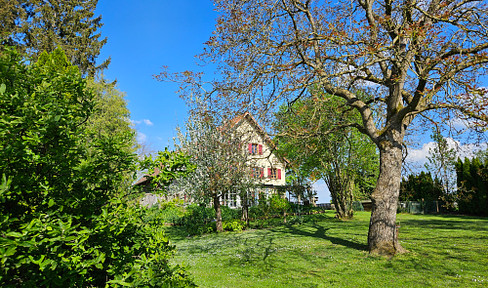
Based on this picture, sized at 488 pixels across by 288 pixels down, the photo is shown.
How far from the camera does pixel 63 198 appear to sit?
2766 mm

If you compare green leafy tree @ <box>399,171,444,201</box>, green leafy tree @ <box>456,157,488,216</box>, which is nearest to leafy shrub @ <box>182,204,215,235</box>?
green leafy tree @ <box>456,157,488,216</box>

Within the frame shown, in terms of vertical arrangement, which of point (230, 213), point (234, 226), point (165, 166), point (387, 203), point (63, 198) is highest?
point (165, 166)

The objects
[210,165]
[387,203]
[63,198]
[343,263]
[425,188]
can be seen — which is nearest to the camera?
[63,198]

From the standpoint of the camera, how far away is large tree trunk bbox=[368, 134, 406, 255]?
877cm

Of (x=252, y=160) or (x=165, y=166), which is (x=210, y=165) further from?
(x=165, y=166)

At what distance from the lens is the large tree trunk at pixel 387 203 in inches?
345

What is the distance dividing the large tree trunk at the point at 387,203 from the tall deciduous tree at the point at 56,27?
97.4ft

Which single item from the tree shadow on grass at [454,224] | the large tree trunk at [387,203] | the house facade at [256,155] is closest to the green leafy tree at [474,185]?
the tree shadow on grass at [454,224]

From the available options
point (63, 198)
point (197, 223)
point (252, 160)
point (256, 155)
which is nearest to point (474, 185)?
point (252, 160)

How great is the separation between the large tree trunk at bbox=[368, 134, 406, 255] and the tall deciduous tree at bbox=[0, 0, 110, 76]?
97.4 feet

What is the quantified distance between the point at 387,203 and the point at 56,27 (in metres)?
32.9

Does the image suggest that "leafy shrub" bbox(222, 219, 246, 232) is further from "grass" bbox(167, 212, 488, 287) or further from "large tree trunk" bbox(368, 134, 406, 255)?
"large tree trunk" bbox(368, 134, 406, 255)

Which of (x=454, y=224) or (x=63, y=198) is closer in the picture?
(x=63, y=198)

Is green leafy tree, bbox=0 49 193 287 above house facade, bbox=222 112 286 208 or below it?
below
